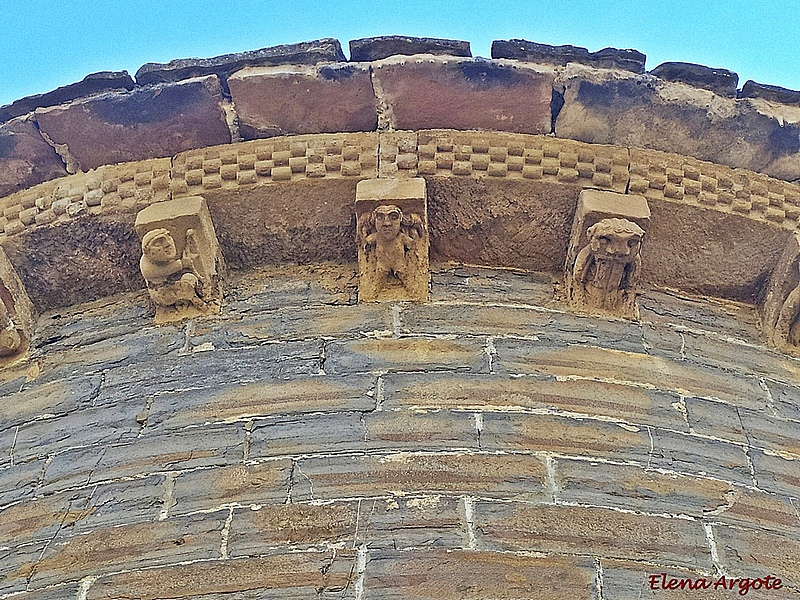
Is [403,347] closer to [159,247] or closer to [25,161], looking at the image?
[159,247]

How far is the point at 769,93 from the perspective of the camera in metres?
4.62

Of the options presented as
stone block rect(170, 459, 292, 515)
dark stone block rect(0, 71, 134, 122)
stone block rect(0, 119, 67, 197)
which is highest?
dark stone block rect(0, 71, 134, 122)

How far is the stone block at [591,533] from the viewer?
273 centimetres

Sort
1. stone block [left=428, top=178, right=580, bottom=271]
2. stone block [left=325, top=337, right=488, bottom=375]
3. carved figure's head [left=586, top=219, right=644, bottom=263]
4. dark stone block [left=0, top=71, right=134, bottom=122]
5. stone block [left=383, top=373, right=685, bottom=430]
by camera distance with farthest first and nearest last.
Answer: dark stone block [left=0, top=71, right=134, bottom=122] < stone block [left=428, top=178, right=580, bottom=271] < carved figure's head [left=586, top=219, right=644, bottom=263] < stone block [left=325, top=337, right=488, bottom=375] < stone block [left=383, top=373, right=685, bottom=430]

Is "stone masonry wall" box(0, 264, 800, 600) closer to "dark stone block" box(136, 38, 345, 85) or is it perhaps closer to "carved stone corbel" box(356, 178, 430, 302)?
"carved stone corbel" box(356, 178, 430, 302)

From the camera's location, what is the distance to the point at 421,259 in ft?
13.6

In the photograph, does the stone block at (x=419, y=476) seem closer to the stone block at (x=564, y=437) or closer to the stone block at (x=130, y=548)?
the stone block at (x=564, y=437)

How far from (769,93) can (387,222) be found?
2.13 metres

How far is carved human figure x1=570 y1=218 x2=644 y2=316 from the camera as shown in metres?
4.00

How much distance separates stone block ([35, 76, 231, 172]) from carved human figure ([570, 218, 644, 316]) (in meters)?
1.96

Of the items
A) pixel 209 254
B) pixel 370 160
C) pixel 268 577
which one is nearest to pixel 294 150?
pixel 370 160

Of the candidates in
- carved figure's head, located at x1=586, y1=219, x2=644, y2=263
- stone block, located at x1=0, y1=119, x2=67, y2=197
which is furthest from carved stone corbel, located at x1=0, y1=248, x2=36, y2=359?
carved figure's head, located at x1=586, y1=219, x2=644, y2=263

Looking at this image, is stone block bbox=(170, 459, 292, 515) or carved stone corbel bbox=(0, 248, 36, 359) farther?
carved stone corbel bbox=(0, 248, 36, 359)

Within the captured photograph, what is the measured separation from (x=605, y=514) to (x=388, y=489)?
69 centimetres
